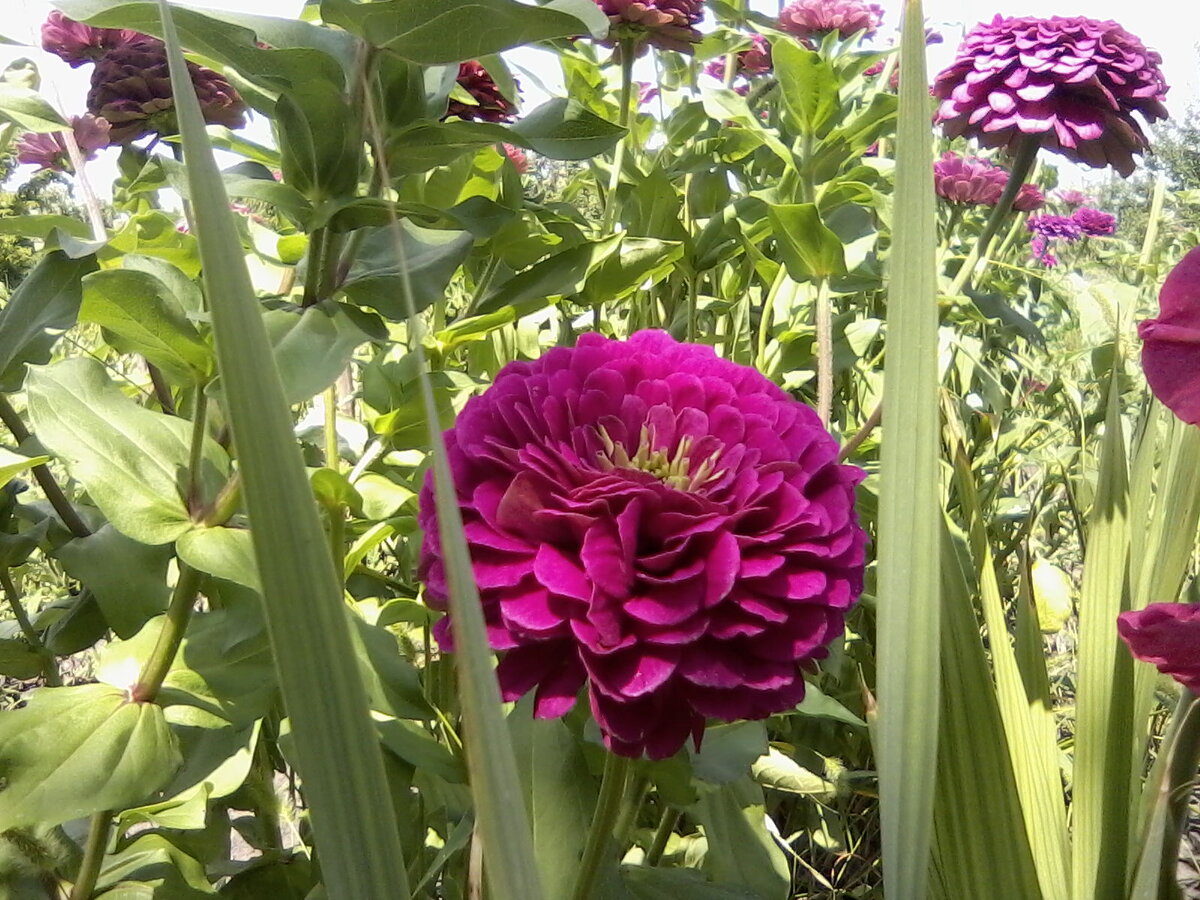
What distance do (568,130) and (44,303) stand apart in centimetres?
25

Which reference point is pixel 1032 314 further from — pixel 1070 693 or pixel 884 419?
pixel 884 419

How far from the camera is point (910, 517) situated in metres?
0.20

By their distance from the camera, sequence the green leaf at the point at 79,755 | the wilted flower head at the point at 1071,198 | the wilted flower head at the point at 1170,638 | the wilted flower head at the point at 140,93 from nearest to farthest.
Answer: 1. the wilted flower head at the point at 1170,638
2. the green leaf at the point at 79,755
3. the wilted flower head at the point at 140,93
4. the wilted flower head at the point at 1071,198

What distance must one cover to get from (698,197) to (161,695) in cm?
67

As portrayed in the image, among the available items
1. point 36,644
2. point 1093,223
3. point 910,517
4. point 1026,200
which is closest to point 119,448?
point 36,644

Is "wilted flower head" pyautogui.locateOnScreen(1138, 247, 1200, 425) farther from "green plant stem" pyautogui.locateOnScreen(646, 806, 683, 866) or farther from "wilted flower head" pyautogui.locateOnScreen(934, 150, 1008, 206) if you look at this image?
"wilted flower head" pyautogui.locateOnScreen(934, 150, 1008, 206)

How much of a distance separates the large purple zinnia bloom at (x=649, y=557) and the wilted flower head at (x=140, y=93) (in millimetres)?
421

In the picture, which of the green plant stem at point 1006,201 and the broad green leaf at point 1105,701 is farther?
the green plant stem at point 1006,201

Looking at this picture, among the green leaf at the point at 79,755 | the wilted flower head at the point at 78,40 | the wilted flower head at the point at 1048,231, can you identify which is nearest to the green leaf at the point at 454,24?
the green leaf at the point at 79,755

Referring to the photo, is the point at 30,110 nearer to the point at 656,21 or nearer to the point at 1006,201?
the point at 656,21

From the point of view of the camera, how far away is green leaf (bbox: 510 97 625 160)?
0.40 m

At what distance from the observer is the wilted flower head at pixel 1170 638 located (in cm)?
25

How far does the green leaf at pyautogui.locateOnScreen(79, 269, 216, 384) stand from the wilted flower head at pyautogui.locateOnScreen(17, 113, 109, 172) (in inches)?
10.1

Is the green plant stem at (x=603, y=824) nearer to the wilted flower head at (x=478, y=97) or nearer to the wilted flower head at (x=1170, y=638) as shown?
the wilted flower head at (x=1170, y=638)
